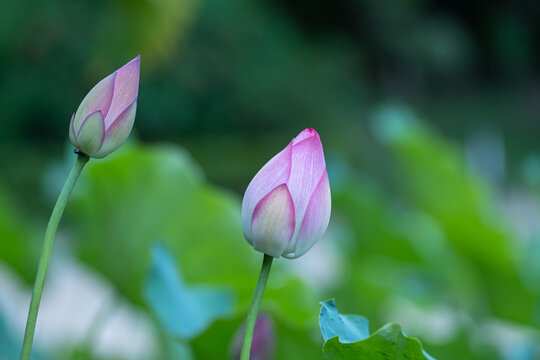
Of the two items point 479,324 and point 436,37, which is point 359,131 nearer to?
point 436,37

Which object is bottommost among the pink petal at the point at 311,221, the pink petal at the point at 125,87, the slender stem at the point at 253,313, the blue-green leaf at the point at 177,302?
the slender stem at the point at 253,313

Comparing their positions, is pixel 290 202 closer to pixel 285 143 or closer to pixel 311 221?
pixel 311 221

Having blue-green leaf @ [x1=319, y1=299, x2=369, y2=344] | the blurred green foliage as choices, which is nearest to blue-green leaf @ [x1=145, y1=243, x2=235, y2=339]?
the blurred green foliage

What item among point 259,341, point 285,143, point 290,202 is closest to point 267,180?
point 290,202

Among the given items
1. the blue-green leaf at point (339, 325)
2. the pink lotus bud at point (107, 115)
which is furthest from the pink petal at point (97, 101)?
the blue-green leaf at point (339, 325)

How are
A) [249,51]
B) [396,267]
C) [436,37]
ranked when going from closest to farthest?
1. [396,267]
2. [249,51]
3. [436,37]

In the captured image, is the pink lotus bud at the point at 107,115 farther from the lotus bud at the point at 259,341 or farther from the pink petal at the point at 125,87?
the lotus bud at the point at 259,341

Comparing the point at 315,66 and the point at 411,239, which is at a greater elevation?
the point at 315,66

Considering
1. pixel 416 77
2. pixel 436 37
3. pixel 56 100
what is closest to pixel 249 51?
pixel 56 100
